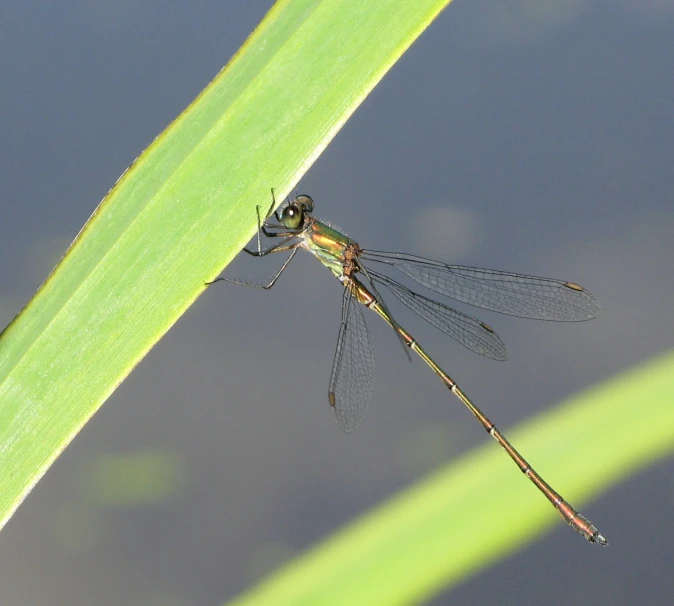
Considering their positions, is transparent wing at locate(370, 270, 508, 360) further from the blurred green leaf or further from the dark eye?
the blurred green leaf

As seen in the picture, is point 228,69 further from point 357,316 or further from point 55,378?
point 357,316

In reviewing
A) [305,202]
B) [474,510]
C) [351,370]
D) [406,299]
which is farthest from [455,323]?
[474,510]

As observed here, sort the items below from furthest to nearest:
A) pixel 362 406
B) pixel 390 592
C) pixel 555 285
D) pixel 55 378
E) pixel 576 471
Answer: pixel 555 285 < pixel 362 406 < pixel 576 471 < pixel 390 592 < pixel 55 378

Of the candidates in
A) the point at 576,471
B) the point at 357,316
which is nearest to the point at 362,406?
the point at 357,316

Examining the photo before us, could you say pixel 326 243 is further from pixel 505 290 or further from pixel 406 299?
pixel 505 290

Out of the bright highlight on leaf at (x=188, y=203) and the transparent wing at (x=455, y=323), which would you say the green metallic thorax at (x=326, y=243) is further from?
the bright highlight on leaf at (x=188, y=203)

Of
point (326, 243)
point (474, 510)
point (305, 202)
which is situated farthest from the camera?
point (326, 243)

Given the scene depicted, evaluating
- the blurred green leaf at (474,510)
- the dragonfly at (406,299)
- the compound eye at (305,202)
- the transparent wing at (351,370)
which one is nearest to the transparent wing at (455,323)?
the dragonfly at (406,299)
